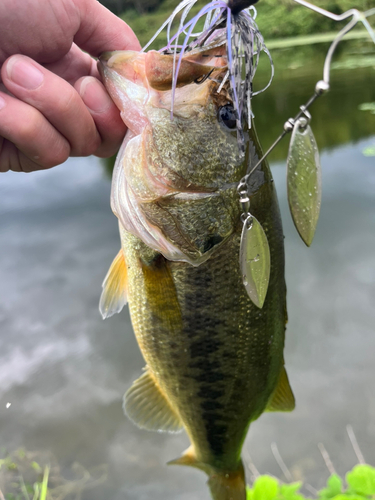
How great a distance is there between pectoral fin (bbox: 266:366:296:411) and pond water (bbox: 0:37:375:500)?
152 cm

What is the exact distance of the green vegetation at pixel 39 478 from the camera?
275cm

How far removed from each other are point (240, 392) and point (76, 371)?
2.83m

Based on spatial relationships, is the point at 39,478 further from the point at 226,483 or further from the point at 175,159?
the point at 175,159

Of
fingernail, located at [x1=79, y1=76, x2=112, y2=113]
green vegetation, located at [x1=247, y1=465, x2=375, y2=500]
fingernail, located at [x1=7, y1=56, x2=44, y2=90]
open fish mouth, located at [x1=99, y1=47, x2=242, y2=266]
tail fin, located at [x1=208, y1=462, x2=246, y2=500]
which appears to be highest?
fingernail, located at [x1=7, y1=56, x2=44, y2=90]

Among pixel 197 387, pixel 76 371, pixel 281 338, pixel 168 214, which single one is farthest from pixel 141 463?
pixel 168 214

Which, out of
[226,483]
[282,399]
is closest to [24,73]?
[282,399]

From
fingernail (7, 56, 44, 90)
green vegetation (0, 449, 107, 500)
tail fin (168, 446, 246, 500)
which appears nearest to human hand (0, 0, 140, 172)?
fingernail (7, 56, 44, 90)

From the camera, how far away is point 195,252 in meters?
1.14

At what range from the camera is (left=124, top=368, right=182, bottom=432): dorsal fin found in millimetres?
1658

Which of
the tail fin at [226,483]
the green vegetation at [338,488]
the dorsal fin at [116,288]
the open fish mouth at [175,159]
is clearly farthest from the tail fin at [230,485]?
the open fish mouth at [175,159]

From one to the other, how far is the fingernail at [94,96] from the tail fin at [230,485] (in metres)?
1.62

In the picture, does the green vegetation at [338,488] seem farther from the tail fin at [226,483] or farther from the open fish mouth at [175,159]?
the open fish mouth at [175,159]

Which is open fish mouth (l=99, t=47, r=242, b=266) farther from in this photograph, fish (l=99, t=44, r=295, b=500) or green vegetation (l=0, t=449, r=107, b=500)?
green vegetation (l=0, t=449, r=107, b=500)

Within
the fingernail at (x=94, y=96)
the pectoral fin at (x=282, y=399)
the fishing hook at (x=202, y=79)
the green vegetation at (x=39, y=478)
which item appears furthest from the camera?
the green vegetation at (x=39, y=478)
